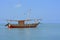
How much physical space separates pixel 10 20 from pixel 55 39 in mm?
21047

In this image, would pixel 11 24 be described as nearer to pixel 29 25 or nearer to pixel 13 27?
pixel 13 27

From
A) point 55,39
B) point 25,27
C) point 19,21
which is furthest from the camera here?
point 25,27

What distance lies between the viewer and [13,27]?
33.9 metres

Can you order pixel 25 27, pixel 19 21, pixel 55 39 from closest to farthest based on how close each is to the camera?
pixel 55 39
pixel 19 21
pixel 25 27

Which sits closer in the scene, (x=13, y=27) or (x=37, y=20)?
(x=13, y=27)

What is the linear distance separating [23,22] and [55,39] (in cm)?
1724

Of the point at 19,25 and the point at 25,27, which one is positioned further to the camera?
the point at 25,27

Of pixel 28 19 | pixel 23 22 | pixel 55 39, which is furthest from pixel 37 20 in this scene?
pixel 55 39

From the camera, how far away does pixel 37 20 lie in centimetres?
3675

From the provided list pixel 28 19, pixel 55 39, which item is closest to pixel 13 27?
pixel 28 19

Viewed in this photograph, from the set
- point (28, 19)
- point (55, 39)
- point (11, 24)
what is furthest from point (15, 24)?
point (55, 39)

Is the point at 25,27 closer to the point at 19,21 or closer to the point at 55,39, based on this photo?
the point at 19,21

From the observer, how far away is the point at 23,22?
33125 mm

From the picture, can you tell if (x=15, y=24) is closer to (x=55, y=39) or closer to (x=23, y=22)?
(x=23, y=22)
